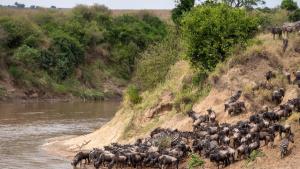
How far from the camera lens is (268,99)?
1558 inches

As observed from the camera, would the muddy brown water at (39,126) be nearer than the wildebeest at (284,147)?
No

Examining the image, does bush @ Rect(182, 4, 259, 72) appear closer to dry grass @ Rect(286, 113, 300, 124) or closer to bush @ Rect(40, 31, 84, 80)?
dry grass @ Rect(286, 113, 300, 124)

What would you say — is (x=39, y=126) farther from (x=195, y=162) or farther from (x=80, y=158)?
(x=195, y=162)

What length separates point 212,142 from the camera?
34969 millimetres

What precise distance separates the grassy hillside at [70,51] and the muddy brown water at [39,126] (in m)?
8.28

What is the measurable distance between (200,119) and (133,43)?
8268 centimetres

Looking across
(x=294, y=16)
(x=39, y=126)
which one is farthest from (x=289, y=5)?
(x=39, y=126)

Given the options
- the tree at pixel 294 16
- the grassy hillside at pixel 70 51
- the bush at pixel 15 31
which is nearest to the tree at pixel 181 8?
the tree at pixel 294 16

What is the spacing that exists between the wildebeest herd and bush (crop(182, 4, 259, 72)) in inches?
239

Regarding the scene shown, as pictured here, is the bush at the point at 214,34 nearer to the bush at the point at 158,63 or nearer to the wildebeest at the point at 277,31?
the wildebeest at the point at 277,31

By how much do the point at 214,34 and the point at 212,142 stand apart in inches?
487

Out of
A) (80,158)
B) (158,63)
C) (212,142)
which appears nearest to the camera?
(212,142)

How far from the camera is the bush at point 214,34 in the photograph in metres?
45.3

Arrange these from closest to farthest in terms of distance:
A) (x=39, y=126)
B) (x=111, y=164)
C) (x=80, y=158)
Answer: (x=111, y=164), (x=80, y=158), (x=39, y=126)
